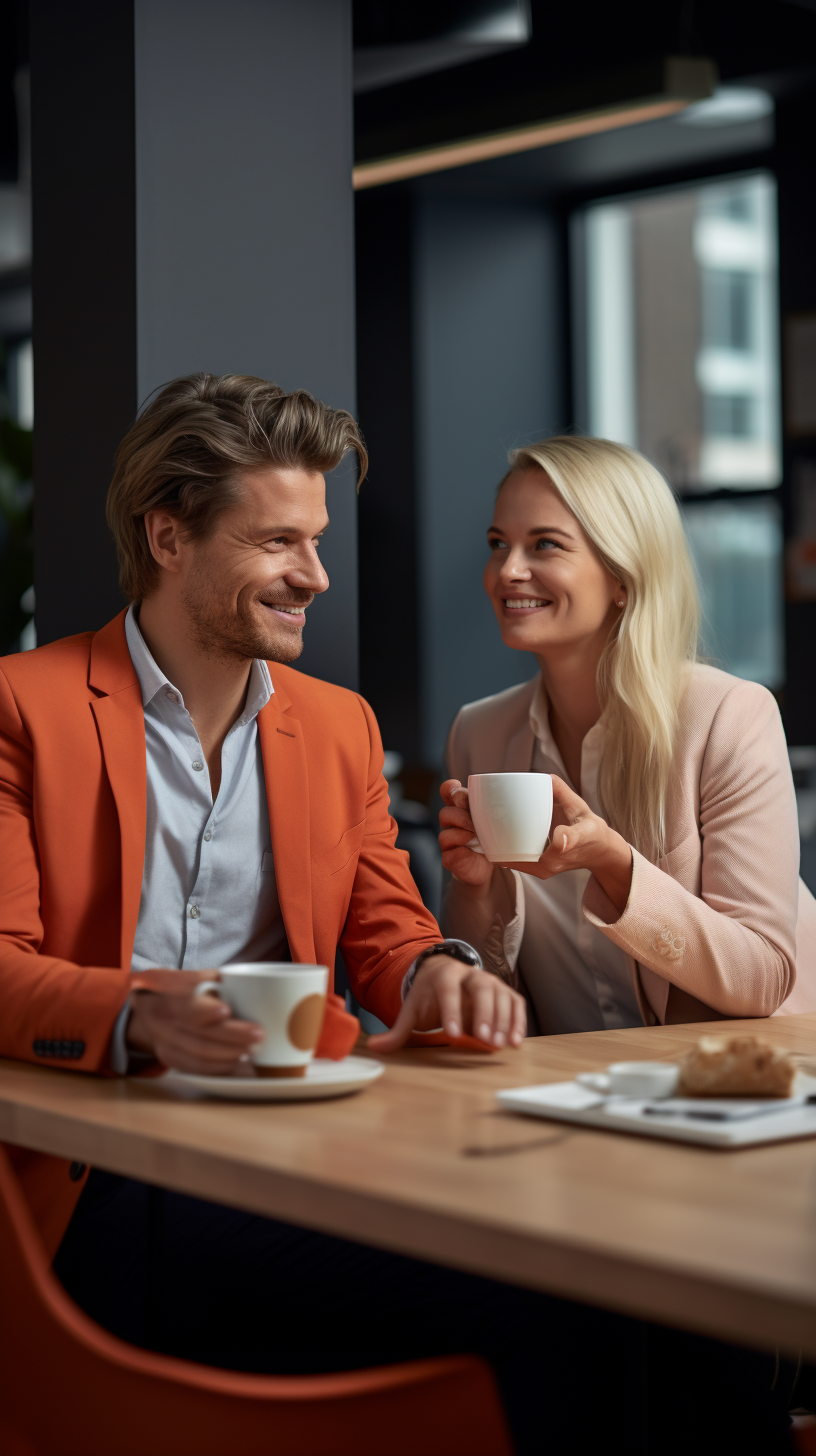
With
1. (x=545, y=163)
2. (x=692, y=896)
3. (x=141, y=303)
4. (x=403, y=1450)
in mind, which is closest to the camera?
(x=403, y=1450)

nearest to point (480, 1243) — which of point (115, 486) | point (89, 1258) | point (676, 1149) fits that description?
point (676, 1149)

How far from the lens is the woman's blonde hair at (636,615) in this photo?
83.0 inches

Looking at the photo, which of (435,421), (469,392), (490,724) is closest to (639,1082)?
(490,724)

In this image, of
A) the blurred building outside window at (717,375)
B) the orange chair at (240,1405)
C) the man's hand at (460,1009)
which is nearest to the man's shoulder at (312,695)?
the man's hand at (460,1009)

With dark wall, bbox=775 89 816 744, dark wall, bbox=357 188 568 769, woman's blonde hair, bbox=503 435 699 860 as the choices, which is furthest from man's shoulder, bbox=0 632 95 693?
dark wall, bbox=357 188 568 769

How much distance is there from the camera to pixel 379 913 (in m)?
1.97

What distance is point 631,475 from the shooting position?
2.32 metres

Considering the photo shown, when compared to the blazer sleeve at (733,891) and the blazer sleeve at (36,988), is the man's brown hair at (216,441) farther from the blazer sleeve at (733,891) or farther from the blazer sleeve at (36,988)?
the blazer sleeve at (733,891)

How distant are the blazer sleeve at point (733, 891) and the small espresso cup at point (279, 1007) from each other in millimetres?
650

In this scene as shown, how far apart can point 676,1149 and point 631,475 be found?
1416 mm

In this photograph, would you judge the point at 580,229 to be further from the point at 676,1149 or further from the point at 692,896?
the point at 676,1149

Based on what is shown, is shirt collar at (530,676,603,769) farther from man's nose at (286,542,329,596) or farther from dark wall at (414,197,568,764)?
dark wall at (414,197,568,764)

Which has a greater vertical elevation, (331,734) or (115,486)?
(115,486)

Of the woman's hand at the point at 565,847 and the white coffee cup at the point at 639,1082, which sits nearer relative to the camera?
the white coffee cup at the point at 639,1082
